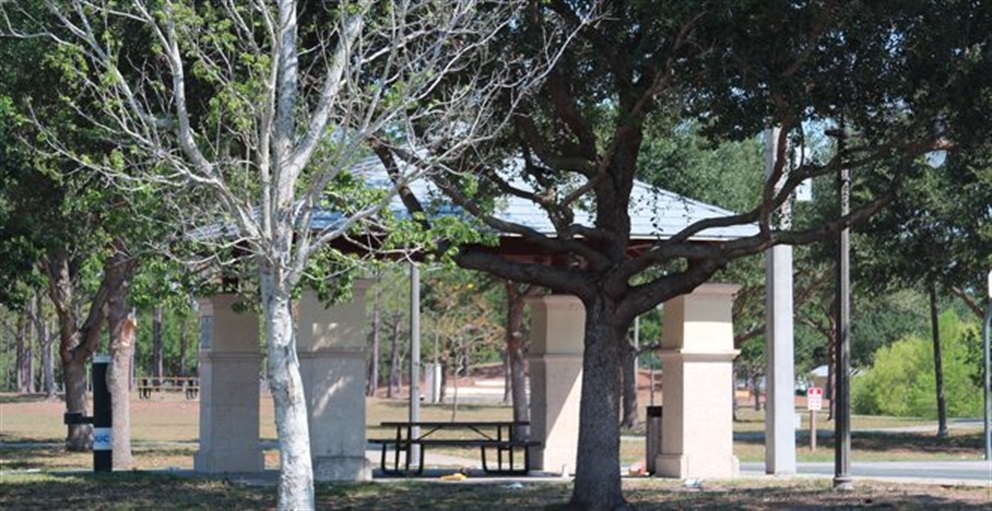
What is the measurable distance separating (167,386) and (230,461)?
56.1m

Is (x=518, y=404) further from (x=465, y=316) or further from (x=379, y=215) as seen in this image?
(x=465, y=316)

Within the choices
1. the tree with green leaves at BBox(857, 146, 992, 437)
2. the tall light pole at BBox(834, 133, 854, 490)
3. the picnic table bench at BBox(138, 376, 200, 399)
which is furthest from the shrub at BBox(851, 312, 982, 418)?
the tall light pole at BBox(834, 133, 854, 490)

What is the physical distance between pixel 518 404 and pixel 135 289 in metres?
24.6

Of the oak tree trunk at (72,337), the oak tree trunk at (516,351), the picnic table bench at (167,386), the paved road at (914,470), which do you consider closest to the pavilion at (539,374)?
the paved road at (914,470)

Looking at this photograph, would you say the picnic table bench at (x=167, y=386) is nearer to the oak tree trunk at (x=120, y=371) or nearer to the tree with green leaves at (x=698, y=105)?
the oak tree trunk at (x=120, y=371)

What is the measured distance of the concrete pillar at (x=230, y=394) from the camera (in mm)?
25312

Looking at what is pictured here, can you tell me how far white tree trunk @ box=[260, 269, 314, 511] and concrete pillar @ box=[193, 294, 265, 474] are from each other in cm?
929

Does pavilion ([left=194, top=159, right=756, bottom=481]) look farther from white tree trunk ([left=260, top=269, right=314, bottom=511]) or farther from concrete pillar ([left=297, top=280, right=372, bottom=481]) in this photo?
white tree trunk ([left=260, top=269, right=314, bottom=511])

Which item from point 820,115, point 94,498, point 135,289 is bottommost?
point 94,498

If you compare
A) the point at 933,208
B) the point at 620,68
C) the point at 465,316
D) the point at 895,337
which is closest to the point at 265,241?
the point at 620,68

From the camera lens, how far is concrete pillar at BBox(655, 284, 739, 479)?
24922 mm

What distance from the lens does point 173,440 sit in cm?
4081

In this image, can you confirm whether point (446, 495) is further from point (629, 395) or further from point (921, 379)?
point (921, 379)

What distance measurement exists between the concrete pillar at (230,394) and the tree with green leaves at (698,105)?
244 inches
